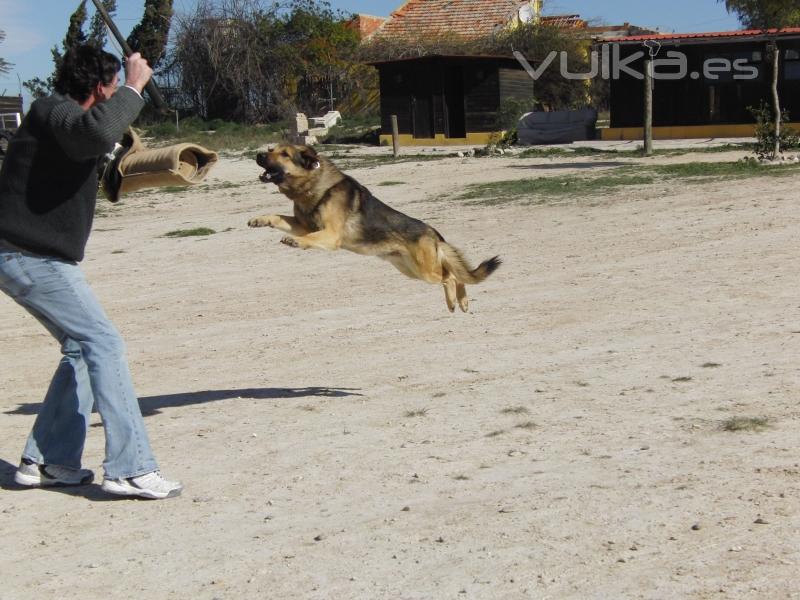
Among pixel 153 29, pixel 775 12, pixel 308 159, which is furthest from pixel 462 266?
pixel 153 29

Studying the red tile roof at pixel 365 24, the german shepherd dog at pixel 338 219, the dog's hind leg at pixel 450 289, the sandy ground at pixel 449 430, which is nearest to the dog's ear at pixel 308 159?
the german shepherd dog at pixel 338 219

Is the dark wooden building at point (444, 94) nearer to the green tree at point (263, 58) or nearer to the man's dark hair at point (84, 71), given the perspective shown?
the green tree at point (263, 58)

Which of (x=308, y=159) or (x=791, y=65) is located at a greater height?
(x=791, y=65)

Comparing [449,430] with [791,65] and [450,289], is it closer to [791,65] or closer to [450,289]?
A: [450,289]

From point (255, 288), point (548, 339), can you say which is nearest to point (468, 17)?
point (255, 288)

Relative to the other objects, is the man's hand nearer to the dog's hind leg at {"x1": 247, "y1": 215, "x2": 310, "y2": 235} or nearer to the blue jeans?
the blue jeans

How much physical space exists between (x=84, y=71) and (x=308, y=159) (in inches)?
121

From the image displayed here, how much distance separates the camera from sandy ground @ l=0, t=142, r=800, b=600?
4.26 metres

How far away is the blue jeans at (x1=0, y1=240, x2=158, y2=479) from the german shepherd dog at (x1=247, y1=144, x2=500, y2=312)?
96.6 inches

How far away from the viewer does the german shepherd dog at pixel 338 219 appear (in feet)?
25.7

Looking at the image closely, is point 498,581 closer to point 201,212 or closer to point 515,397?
point 515,397

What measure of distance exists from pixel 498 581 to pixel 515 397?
2.97m

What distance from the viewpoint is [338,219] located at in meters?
7.88

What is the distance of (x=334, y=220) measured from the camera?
7.86 meters
